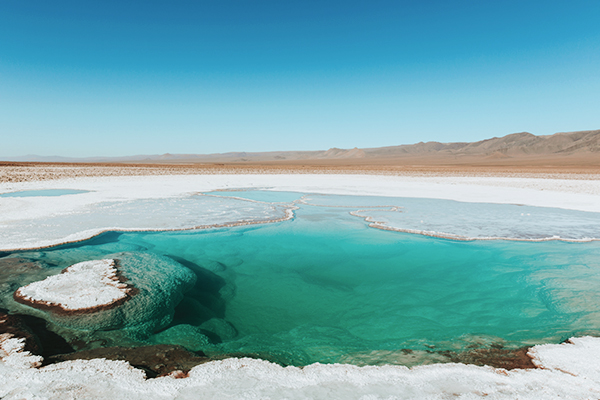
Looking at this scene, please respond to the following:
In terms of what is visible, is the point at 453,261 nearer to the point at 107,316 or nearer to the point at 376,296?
the point at 376,296

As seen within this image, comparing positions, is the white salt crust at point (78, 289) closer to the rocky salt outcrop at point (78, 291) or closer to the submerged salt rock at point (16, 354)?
the rocky salt outcrop at point (78, 291)

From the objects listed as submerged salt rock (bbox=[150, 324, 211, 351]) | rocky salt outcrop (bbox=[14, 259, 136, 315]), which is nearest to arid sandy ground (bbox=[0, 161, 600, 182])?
rocky salt outcrop (bbox=[14, 259, 136, 315])

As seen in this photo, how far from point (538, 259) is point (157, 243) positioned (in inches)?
268

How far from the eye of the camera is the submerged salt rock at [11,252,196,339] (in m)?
3.30

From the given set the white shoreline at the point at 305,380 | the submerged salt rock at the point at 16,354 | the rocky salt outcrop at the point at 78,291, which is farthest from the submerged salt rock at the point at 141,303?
the white shoreline at the point at 305,380

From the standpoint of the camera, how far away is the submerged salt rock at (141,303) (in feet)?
10.8

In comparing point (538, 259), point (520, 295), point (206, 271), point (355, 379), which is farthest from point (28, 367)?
point (538, 259)

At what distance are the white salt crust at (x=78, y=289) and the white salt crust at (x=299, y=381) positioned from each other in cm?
84

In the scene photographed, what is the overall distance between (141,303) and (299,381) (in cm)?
219

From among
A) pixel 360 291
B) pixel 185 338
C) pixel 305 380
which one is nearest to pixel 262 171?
pixel 360 291

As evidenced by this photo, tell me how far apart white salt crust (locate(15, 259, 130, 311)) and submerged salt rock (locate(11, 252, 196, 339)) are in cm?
12

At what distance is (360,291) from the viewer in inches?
183

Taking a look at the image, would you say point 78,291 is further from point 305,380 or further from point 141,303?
point 305,380

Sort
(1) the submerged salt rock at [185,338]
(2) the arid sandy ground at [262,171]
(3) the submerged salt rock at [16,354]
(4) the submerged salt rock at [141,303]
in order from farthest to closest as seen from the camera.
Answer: (2) the arid sandy ground at [262,171] → (4) the submerged salt rock at [141,303] → (1) the submerged salt rock at [185,338] → (3) the submerged salt rock at [16,354]
